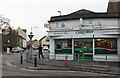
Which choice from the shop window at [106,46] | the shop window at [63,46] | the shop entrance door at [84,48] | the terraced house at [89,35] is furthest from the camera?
the shop window at [63,46]

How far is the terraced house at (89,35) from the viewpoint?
1527 centimetres

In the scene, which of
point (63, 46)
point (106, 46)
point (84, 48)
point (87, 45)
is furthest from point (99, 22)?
point (63, 46)

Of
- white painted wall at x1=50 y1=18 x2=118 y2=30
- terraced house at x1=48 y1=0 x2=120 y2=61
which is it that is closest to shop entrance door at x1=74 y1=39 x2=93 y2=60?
terraced house at x1=48 y1=0 x2=120 y2=61

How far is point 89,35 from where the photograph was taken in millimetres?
15523

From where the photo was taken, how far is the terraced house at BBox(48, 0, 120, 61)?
15.3 metres

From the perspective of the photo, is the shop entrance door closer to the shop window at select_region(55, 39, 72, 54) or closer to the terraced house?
the terraced house

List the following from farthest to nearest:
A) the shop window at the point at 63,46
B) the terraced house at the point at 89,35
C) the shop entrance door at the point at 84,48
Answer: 1. the shop window at the point at 63,46
2. the shop entrance door at the point at 84,48
3. the terraced house at the point at 89,35

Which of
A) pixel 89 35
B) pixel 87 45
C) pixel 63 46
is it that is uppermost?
pixel 89 35

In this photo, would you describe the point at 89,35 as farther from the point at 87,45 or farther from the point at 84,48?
the point at 84,48

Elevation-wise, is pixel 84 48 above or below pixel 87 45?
below

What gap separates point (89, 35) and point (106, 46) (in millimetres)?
2123

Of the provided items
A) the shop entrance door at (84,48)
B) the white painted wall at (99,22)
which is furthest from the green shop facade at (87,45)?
the white painted wall at (99,22)

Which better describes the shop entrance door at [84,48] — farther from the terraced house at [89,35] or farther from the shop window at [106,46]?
the shop window at [106,46]

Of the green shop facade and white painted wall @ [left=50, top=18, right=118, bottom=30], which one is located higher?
white painted wall @ [left=50, top=18, right=118, bottom=30]
